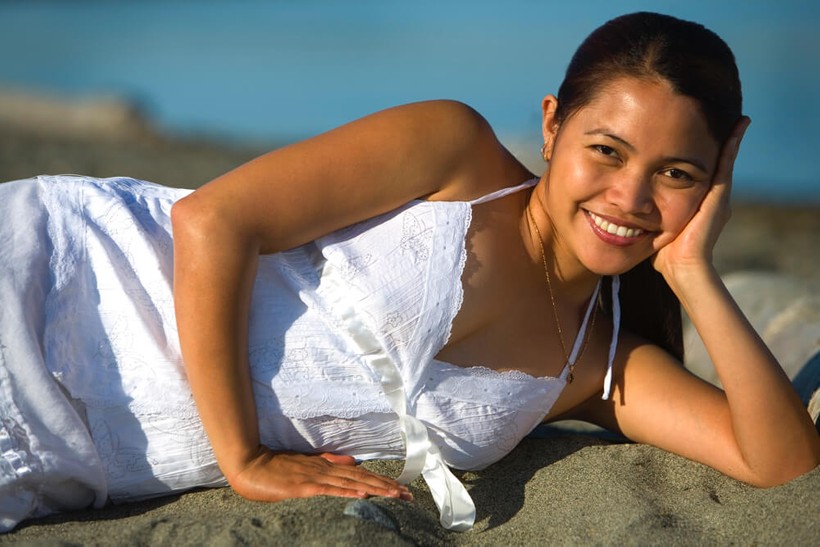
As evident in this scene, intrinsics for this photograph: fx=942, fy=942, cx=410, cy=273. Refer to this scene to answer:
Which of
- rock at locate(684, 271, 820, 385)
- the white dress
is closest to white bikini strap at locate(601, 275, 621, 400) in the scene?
the white dress

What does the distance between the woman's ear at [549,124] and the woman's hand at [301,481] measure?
1073mm

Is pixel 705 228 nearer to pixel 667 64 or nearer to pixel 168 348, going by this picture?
pixel 667 64

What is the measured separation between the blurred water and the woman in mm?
8898

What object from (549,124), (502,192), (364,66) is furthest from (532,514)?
(364,66)

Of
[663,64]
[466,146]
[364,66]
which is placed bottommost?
[364,66]

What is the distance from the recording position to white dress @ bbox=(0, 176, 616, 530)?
8.32 feet

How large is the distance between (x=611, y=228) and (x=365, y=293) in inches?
28.1

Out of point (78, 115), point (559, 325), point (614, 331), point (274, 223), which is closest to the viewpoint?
point (274, 223)

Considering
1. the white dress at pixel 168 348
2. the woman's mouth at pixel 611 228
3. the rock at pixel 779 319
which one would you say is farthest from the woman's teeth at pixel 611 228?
the rock at pixel 779 319

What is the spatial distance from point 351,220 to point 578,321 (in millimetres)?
937

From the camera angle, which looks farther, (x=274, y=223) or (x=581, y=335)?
(x=581, y=335)

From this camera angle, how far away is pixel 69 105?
13883 mm

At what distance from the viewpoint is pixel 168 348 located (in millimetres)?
2631

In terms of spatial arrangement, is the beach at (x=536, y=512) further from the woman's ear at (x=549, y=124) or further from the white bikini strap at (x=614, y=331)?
the woman's ear at (x=549, y=124)
